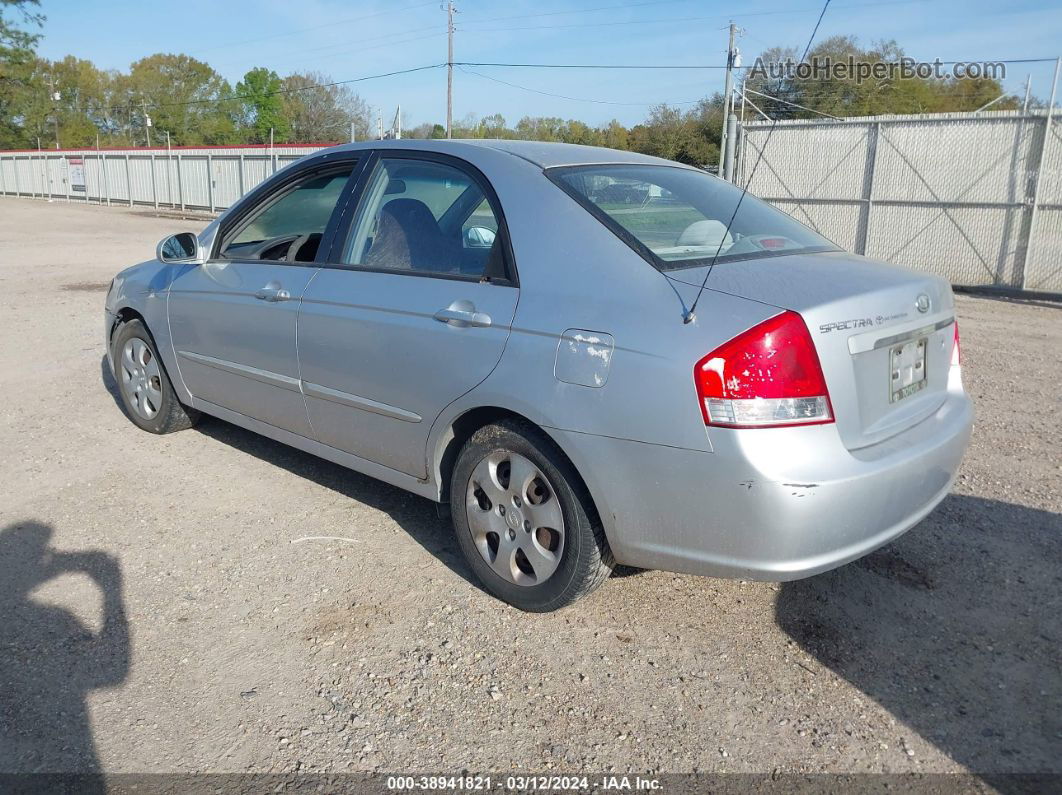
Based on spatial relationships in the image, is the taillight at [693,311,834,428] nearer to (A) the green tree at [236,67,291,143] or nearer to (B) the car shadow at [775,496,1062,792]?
(B) the car shadow at [775,496,1062,792]

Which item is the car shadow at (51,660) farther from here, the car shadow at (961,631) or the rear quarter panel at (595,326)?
the car shadow at (961,631)

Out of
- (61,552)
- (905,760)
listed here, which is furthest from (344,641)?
(905,760)

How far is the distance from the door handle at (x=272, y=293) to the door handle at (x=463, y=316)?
3.46ft

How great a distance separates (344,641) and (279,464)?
2.02 meters

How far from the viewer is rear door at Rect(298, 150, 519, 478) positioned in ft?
10.9

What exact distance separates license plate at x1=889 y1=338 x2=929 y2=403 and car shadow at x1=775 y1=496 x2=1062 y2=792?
90 centimetres

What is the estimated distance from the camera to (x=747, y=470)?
263 centimetres

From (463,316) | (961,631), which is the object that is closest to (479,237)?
(463,316)

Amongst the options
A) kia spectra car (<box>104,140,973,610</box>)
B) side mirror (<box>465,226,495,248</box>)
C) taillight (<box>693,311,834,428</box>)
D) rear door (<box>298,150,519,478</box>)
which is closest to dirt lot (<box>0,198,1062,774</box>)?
kia spectra car (<box>104,140,973,610</box>)

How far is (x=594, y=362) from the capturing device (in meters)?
2.90

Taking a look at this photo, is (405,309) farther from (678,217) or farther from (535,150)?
(678,217)

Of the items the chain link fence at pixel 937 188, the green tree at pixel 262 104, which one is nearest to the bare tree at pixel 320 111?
the green tree at pixel 262 104

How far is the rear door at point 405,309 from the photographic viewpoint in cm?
333

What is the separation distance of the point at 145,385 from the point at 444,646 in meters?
3.22
